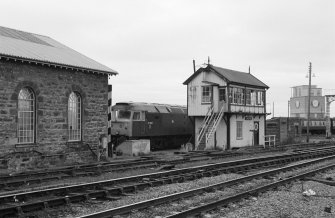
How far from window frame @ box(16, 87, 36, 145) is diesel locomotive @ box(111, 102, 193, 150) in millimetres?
9226

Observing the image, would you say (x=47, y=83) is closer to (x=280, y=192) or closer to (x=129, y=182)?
(x=129, y=182)

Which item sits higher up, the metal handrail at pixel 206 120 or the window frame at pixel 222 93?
the window frame at pixel 222 93

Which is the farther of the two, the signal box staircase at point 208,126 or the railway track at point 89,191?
the signal box staircase at point 208,126

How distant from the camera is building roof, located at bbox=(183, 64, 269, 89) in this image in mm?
29891

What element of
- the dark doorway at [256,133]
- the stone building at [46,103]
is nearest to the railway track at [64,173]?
the stone building at [46,103]

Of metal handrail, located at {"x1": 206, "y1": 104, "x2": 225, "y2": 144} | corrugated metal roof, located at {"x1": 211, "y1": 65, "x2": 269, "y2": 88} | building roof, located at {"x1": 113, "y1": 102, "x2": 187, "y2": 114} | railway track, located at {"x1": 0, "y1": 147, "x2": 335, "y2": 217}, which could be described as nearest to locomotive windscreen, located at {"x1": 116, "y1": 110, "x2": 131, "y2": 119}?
building roof, located at {"x1": 113, "y1": 102, "x2": 187, "y2": 114}

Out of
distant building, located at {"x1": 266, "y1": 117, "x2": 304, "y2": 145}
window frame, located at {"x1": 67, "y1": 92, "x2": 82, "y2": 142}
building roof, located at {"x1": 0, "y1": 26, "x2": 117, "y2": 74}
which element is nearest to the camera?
building roof, located at {"x1": 0, "y1": 26, "x2": 117, "y2": 74}

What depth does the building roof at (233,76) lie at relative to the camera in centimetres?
2989

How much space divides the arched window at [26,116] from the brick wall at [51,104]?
8.4 inches

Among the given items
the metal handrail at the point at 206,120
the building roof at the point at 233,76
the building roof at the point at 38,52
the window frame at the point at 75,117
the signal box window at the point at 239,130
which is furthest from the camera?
the signal box window at the point at 239,130

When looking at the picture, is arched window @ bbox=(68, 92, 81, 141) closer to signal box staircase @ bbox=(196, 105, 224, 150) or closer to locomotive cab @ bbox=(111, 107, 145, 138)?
locomotive cab @ bbox=(111, 107, 145, 138)

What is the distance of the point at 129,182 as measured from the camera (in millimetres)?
12406

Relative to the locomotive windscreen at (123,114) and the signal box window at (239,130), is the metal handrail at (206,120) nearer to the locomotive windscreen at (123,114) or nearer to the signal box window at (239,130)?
the signal box window at (239,130)

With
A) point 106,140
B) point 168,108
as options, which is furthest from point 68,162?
point 168,108
